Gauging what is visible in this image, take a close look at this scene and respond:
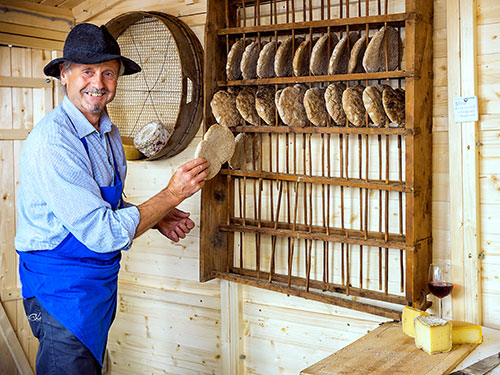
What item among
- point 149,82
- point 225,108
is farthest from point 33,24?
point 225,108

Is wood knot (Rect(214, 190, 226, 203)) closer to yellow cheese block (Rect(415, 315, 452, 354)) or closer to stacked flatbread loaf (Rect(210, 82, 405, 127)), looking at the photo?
stacked flatbread loaf (Rect(210, 82, 405, 127))

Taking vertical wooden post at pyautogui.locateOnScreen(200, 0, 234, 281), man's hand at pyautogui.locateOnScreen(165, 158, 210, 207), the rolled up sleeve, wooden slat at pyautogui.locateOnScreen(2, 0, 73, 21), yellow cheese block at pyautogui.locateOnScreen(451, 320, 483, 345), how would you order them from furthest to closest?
1. wooden slat at pyautogui.locateOnScreen(2, 0, 73, 21)
2. vertical wooden post at pyautogui.locateOnScreen(200, 0, 234, 281)
3. man's hand at pyautogui.locateOnScreen(165, 158, 210, 207)
4. the rolled up sleeve
5. yellow cheese block at pyautogui.locateOnScreen(451, 320, 483, 345)

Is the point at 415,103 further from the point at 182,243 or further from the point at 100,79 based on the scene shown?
the point at 182,243

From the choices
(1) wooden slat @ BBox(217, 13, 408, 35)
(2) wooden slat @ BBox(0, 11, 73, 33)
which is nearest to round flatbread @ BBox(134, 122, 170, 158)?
(1) wooden slat @ BBox(217, 13, 408, 35)

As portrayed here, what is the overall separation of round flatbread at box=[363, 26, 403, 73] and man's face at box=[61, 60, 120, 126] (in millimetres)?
957

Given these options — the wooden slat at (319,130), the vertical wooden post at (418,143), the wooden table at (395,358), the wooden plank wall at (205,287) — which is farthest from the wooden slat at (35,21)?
the wooden table at (395,358)

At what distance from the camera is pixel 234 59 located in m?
2.47

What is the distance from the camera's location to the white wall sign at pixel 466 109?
2033 mm

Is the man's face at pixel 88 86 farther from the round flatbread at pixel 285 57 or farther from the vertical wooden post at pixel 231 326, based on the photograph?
the vertical wooden post at pixel 231 326

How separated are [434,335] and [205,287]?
139cm

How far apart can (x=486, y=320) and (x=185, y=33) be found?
5.76ft

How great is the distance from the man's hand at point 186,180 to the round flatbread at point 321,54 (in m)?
0.57

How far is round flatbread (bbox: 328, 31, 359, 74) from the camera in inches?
85.0

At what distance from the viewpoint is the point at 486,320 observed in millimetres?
2113
